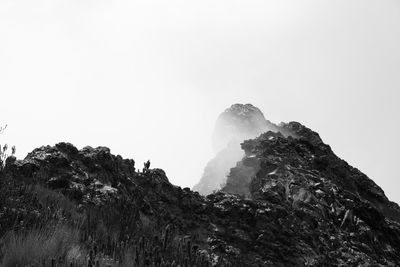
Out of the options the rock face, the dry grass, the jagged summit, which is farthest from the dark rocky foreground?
the rock face

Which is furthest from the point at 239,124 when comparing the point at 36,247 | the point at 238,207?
the point at 36,247

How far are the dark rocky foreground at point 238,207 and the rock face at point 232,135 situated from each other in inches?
465

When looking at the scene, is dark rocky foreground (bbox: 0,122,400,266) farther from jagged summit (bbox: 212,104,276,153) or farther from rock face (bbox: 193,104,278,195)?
rock face (bbox: 193,104,278,195)

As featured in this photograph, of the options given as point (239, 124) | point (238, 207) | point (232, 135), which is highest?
point (239, 124)

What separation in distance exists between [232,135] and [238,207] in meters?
22.7

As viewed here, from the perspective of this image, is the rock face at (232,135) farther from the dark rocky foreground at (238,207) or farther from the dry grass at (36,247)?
the dry grass at (36,247)

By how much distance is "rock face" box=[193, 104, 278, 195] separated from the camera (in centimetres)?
2897

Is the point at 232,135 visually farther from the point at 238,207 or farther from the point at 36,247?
the point at 36,247

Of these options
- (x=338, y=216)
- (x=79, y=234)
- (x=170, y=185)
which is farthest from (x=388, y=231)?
(x=79, y=234)

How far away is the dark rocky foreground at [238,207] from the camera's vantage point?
5730 mm

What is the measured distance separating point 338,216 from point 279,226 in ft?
11.5

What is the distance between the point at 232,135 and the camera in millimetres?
33844

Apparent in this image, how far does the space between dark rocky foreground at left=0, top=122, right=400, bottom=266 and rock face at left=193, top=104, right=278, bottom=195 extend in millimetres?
11821

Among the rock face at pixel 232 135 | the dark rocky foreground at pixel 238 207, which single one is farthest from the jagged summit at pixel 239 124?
the dark rocky foreground at pixel 238 207
